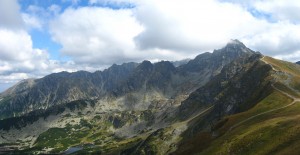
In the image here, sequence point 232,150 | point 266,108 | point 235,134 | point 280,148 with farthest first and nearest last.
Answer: point 266,108, point 235,134, point 232,150, point 280,148

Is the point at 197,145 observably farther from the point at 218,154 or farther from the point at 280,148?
the point at 280,148

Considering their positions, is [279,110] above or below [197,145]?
above

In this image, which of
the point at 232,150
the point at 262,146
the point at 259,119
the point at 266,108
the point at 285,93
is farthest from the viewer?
the point at 285,93

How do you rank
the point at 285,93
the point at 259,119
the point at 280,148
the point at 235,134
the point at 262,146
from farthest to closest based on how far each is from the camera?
the point at 285,93 < the point at 259,119 < the point at 235,134 < the point at 262,146 < the point at 280,148

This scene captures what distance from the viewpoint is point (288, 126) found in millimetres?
113000

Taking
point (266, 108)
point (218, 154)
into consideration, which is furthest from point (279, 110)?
point (218, 154)

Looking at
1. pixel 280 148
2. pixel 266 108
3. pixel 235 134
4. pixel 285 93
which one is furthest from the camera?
pixel 285 93

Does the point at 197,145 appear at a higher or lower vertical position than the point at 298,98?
lower

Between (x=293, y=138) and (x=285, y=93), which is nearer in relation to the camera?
(x=293, y=138)

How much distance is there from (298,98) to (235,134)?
69350 millimetres

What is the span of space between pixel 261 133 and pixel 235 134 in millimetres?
16998

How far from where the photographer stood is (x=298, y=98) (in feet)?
601

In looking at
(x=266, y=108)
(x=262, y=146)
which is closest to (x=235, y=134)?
(x=262, y=146)

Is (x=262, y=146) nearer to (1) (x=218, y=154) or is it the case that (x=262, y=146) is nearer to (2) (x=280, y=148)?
(2) (x=280, y=148)
